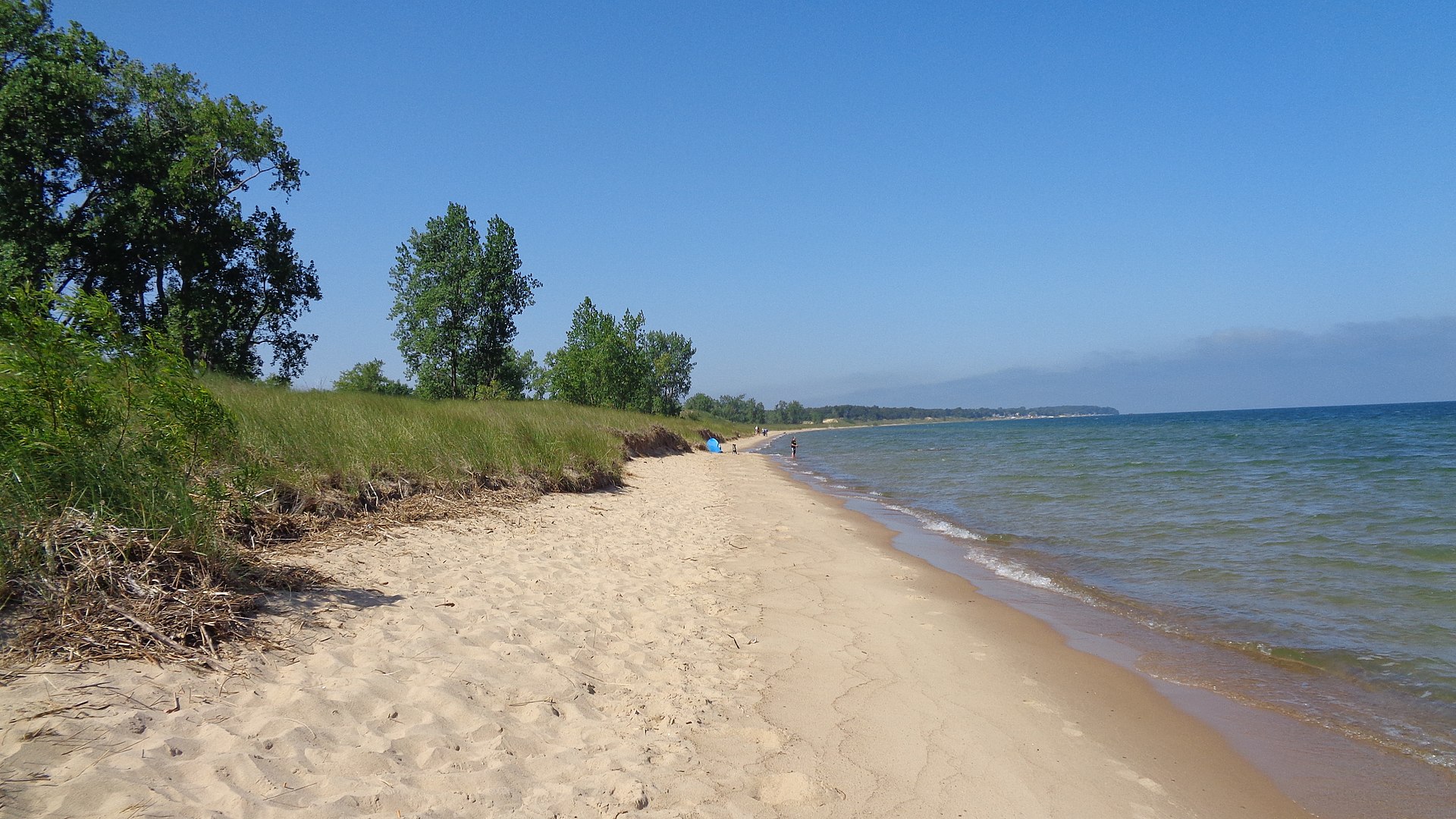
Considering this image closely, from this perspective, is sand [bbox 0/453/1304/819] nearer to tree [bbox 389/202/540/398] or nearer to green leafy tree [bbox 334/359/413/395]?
tree [bbox 389/202/540/398]

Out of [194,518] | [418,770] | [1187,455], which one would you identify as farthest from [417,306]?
[1187,455]

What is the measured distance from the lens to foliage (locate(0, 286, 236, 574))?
11.1ft

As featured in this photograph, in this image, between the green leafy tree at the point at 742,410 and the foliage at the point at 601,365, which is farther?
the green leafy tree at the point at 742,410

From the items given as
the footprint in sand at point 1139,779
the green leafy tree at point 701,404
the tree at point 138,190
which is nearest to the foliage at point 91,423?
the footprint in sand at point 1139,779

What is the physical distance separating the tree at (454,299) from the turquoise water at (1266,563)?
17.6m

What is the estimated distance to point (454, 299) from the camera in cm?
2817

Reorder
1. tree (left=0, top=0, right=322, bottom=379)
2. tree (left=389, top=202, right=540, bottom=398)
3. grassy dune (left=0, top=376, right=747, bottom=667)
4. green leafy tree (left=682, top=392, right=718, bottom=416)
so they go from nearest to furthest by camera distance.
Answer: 1. grassy dune (left=0, top=376, right=747, bottom=667)
2. tree (left=0, top=0, right=322, bottom=379)
3. tree (left=389, top=202, right=540, bottom=398)
4. green leafy tree (left=682, top=392, right=718, bottom=416)

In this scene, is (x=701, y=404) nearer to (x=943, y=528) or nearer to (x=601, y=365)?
(x=601, y=365)

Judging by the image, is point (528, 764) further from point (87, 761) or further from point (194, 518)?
point (194, 518)

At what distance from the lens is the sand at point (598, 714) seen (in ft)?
8.54

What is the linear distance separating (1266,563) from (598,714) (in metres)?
9.71

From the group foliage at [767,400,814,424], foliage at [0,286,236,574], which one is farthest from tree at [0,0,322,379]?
foliage at [767,400,814,424]

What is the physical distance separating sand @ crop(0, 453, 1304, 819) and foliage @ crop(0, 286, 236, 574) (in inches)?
35.7

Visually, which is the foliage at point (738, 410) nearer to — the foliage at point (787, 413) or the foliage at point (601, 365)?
the foliage at point (787, 413)
